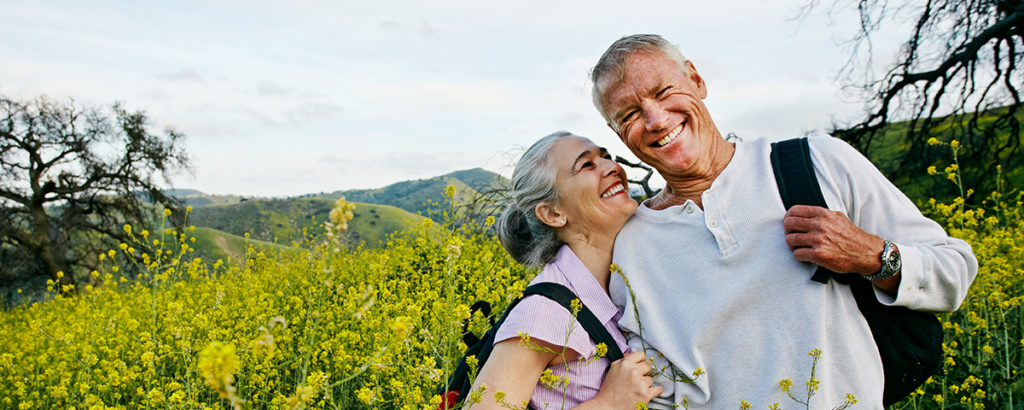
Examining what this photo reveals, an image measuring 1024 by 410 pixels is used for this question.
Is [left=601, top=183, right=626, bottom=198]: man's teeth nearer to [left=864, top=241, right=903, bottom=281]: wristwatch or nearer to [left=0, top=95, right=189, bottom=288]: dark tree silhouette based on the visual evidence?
[left=864, top=241, right=903, bottom=281]: wristwatch

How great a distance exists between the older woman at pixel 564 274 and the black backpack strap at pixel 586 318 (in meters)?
0.02

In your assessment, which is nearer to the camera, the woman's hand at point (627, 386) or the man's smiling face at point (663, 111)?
the woman's hand at point (627, 386)

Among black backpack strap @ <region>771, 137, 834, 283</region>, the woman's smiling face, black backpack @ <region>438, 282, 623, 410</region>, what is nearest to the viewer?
black backpack strap @ <region>771, 137, 834, 283</region>

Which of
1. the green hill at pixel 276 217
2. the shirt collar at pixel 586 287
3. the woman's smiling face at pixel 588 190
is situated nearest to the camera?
the shirt collar at pixel 586 287

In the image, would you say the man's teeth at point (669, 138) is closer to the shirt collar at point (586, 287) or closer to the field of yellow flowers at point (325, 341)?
the shirt collar at point (586, 287)

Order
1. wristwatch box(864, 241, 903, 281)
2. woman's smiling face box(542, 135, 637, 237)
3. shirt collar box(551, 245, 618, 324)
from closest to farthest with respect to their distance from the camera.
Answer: wristwatch box(864, 241, 903, 281) → shirt collar box(551, 245, 618, 324) → woman's smiling face box(542, 135, 637, 237)

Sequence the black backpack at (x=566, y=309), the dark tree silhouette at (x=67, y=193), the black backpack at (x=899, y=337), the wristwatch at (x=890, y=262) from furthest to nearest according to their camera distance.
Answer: the dark tree silhouette at (x=67, y=193), the black backpack at (x=566, y=309), the black backpack at (x=899, y=337), the wristwatch at (x=890, y=262)

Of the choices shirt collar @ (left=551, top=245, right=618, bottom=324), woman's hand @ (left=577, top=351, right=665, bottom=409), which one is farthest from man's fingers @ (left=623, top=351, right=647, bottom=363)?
shirt collar @ (left=551, top=245, right=618, bottom=324)

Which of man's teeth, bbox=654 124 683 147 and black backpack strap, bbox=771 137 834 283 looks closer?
black backpack strap, bbox=771 137 834 283

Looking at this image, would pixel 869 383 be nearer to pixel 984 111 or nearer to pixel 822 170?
pixel 822 170

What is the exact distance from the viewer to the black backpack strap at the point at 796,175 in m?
2.15

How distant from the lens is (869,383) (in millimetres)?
1997

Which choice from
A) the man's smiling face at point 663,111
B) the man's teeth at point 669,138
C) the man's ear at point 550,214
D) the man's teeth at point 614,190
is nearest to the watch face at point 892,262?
the man's smiling face at point 663,111

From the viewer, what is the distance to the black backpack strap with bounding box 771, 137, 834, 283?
7.04 feet
